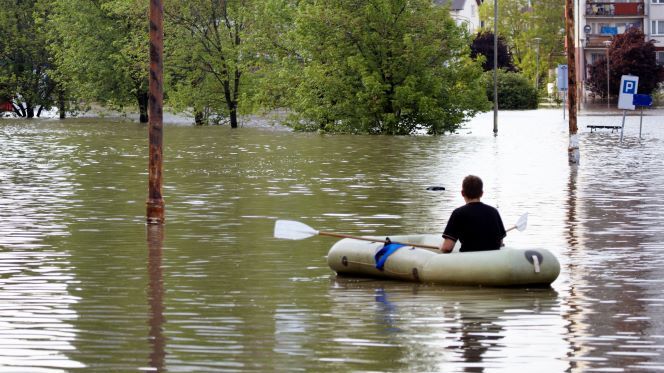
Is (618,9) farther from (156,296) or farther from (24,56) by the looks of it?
(156,296)

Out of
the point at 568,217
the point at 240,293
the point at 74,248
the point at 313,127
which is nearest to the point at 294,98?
the point at 313,127

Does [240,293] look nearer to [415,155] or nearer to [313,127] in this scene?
[415,155]

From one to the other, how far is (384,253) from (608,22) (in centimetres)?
13541

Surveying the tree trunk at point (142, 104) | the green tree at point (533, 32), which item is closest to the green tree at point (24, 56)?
the tree trunk at point (142, 104)

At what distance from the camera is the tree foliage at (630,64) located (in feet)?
438

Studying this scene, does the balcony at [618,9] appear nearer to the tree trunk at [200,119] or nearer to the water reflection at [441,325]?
the tree trunk at [200,119]

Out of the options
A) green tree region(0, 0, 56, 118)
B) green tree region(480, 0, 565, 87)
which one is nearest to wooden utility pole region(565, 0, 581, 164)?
green tree region(0, 0, 56, 118)

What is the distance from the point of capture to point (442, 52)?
72000 mm

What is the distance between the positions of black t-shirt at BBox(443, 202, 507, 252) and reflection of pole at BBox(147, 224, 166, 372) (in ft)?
10.4

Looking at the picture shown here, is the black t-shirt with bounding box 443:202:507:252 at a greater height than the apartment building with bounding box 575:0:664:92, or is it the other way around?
the apartment building with bounding box 575:0:664:92

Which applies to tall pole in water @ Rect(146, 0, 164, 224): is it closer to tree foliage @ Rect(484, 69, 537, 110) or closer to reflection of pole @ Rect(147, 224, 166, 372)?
reflection of pole @ Rect(147, 224, 166, 372)

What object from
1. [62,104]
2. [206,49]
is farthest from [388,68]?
[62,104]

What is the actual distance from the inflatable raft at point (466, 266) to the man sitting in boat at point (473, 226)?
17 centimetres

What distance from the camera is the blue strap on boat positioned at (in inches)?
674
